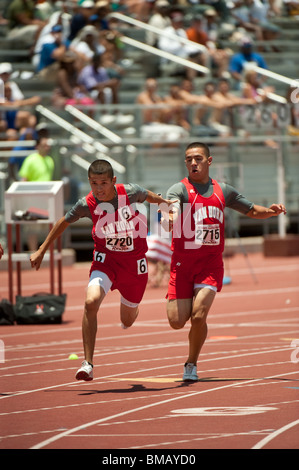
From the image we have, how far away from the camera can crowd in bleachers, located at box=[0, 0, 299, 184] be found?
23156 millimetres

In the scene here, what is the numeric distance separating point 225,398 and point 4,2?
63.8 feet

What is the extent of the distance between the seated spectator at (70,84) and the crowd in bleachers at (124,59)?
22mm

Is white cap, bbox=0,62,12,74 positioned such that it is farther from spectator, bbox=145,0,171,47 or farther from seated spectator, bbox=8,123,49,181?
spectator, bbox=145,0,171,47

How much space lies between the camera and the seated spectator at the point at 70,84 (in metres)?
23.0

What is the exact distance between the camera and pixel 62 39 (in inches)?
946

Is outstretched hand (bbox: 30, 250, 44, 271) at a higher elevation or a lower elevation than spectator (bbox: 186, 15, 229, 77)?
lower

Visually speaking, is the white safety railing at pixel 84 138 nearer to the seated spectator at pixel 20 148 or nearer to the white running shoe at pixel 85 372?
the seated spectator at pixel 20 148

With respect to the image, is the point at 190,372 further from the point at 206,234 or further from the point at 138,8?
the point at 138,8

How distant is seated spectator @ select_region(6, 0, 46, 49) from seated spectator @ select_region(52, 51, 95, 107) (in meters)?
1.74

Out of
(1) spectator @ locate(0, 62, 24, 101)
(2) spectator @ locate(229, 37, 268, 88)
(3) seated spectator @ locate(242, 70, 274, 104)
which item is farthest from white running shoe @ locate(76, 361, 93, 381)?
(2) spectator @ locate(229, 37, 268, 88)

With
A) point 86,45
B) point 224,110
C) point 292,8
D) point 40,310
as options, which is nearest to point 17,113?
point 86,45
